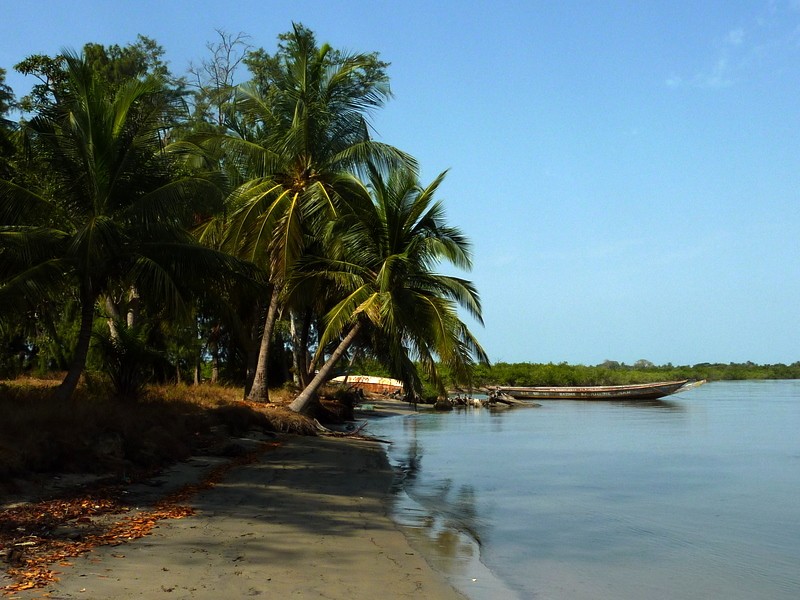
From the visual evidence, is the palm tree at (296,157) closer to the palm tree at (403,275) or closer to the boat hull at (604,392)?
the palm tree at (403,275)

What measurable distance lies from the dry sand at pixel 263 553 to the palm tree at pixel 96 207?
4185 millimetres

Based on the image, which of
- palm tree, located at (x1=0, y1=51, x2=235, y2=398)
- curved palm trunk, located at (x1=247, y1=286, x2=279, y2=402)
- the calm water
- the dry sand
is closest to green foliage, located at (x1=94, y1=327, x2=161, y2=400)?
palm tree, located at (x1=0, y1=51, x2=235, y2=398)

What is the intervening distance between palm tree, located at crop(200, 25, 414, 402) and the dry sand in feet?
30.1

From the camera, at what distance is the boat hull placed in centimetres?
5994

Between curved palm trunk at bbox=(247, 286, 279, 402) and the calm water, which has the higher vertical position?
curved palm trunk at bbox=(247, 286, 279, 402)

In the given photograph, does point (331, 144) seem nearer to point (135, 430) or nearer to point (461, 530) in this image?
point (135, 430)

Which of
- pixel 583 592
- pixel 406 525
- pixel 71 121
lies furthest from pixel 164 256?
pixel 583 592

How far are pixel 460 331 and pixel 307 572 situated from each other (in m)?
14.5

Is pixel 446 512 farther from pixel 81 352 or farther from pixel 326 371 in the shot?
pixel 326 371

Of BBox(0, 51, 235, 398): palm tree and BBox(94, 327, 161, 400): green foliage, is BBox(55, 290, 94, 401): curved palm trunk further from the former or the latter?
BBox(94, 327, 161, 400): green foliage

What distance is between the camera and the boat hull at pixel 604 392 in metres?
59.9

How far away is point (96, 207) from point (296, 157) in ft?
25.9

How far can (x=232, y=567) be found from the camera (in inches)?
243

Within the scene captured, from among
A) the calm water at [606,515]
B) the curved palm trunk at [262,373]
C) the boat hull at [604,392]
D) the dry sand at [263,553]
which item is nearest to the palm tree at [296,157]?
the curved palm trunk at [262,373]
